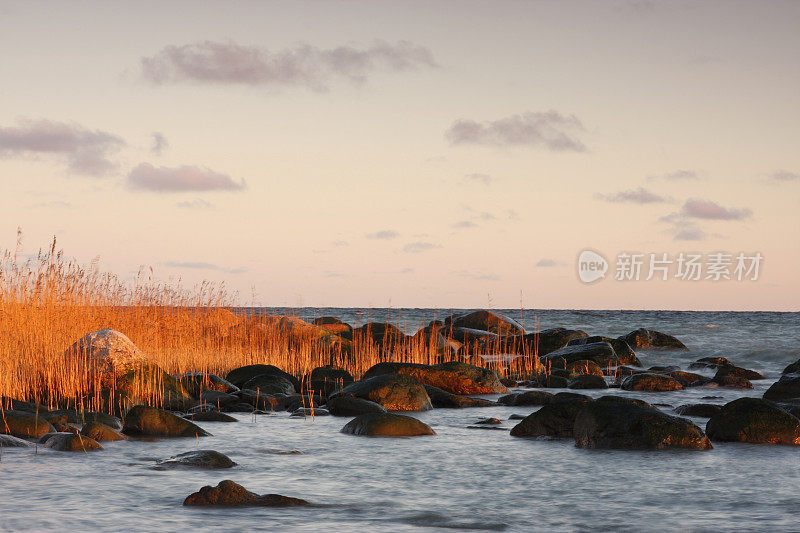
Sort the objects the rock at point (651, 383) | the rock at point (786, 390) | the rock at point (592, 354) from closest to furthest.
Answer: the rock at point (786, 390) → the rock at point (651, 383) → the rock at point (592, 354)

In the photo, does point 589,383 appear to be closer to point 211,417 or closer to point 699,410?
point 699,410

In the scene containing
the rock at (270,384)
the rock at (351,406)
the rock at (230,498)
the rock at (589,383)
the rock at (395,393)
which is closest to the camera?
the rock at (230,498)

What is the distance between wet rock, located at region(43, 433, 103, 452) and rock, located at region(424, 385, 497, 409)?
6.47m

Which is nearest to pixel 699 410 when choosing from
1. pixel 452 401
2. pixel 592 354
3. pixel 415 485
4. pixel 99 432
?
pixel 452 401

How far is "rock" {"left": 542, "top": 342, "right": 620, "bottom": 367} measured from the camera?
70.5 ft

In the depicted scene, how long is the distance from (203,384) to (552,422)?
20.9 feet

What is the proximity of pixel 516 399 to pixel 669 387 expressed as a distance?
4506 millimetres

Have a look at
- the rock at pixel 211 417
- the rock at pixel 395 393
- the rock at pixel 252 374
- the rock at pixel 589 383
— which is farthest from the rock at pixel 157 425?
the rock at pixel 589 383

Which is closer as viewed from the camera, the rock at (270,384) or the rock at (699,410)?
the rock at (699,410)

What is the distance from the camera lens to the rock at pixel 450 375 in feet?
50.3

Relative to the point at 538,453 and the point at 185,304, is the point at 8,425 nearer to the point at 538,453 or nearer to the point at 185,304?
the point at 538,453

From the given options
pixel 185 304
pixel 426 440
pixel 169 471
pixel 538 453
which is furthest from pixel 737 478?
pixel 185 304

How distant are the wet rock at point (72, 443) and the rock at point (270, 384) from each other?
206 inches

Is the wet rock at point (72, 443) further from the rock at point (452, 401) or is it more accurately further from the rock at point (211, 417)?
the rock at point (452, 401)
